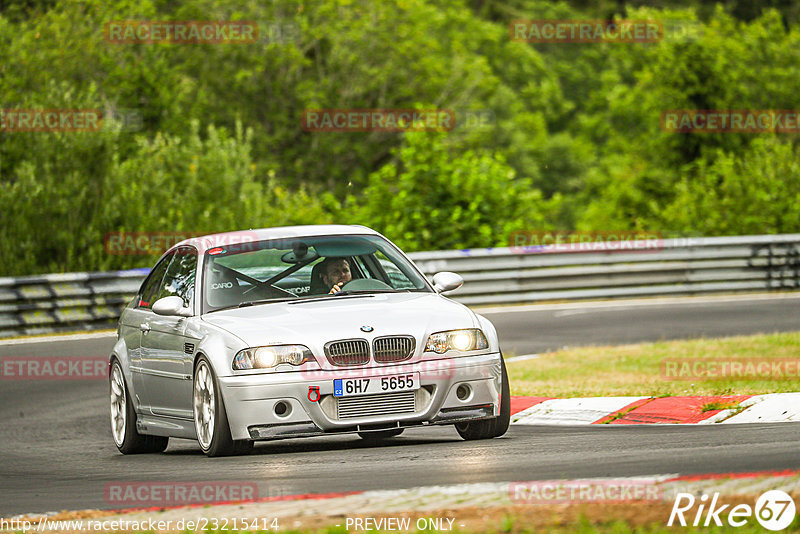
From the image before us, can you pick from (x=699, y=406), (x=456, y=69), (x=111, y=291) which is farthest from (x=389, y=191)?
(x=456, y=69)

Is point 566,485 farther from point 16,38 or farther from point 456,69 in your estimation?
point 456,69

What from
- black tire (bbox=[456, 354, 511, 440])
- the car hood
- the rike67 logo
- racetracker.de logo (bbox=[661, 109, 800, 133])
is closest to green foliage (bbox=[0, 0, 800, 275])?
racetracker.de logo (bbox=[661, 109, 800, 133])

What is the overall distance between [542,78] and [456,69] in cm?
2307

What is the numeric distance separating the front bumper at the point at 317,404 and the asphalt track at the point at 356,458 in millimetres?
193

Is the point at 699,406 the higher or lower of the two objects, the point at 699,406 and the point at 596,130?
the higher

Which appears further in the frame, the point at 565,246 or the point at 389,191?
the point at 389,191

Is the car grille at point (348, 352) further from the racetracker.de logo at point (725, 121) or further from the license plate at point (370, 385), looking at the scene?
the racetracker.de logo at point (725, 121)

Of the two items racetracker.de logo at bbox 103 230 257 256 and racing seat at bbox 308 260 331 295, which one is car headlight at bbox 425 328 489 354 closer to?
racing seat at bbox 308 260 331 295

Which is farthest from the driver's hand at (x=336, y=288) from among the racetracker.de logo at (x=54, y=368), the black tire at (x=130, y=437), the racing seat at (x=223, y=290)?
the racetracker.de logo at (x=54, y=368)

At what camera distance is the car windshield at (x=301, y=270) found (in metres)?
9.54

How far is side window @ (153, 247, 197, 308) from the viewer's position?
9797 mm

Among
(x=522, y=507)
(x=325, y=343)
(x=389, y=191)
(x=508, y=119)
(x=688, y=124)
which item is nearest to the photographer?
(x=522, y=507)

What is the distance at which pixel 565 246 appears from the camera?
77.5ft

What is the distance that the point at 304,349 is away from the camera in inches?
335
